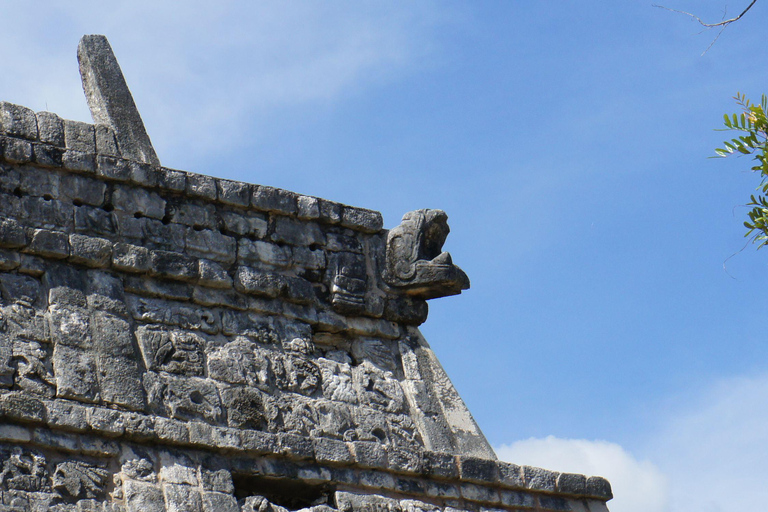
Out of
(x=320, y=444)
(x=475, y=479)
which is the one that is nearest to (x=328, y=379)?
(x=320, y=444)

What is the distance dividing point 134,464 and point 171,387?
0.53 metres

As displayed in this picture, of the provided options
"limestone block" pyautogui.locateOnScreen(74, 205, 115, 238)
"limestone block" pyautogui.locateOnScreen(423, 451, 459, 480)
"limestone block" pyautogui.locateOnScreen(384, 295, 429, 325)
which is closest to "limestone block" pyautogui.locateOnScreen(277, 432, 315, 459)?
"limestone block" pyautogui.locateOnScreen(423, 451, 459, 480)

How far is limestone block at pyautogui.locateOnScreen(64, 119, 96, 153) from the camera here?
648 centimetres

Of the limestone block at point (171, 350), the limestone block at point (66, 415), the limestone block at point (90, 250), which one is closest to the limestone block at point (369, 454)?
the limestone block at point (171, 350)

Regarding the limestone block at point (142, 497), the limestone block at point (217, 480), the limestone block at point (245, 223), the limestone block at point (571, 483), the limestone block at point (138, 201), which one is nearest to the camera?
the limestone block at point (142, 497)

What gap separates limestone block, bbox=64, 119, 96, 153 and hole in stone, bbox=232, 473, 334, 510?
6.54ft

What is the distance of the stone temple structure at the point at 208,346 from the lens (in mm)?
5660

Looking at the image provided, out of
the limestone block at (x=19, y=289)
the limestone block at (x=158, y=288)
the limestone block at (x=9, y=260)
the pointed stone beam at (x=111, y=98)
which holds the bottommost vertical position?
the limestone block at (x=19, y=289)

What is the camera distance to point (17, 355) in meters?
5.68

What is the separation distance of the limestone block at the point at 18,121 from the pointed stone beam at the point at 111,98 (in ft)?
1.79

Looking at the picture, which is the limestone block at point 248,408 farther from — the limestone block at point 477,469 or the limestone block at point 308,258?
the limestone block at point 477,469

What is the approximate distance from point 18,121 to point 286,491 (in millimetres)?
2409

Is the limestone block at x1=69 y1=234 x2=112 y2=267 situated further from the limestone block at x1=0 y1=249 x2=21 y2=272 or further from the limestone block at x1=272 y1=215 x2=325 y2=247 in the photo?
the limestone block at x1=272 y1=215 x2=325 y2=247

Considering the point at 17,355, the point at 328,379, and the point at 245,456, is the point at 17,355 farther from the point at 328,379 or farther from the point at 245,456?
the point at 328,379
